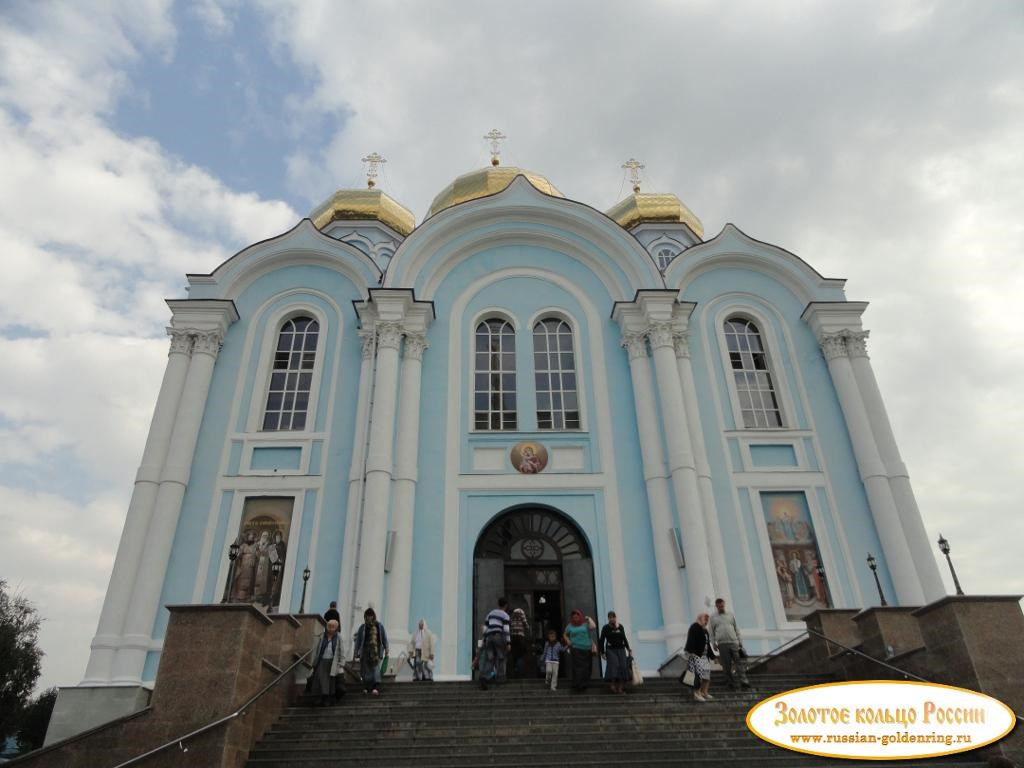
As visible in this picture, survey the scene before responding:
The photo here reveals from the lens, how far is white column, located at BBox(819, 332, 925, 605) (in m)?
14.6

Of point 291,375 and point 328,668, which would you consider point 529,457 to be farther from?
point 328,668

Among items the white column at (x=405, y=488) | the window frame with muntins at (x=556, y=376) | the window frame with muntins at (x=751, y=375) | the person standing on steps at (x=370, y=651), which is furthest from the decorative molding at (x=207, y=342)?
the window frame with muntins at (x=751, y=375)

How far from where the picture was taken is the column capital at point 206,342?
55.9ft

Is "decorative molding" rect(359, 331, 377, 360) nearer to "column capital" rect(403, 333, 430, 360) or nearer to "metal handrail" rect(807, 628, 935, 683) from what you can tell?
"column capital" rect(403, 333, 430, 360)

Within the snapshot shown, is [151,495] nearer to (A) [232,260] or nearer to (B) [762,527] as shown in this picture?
(A) [232,260]

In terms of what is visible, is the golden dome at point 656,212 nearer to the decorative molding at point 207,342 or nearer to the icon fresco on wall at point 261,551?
the decorative molding at point 207,342

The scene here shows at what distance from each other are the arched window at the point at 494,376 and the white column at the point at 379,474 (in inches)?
79.2

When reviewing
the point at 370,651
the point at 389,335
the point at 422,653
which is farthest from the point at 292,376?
the point at 370,651

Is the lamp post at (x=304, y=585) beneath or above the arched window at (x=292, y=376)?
beneath

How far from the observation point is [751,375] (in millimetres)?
17938

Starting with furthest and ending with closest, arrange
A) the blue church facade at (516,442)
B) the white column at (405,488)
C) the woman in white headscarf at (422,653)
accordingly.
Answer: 1. the blue church facade at (516,442)
2. the white column at (405,488)
3. the woman in white headscarf at (422,653)

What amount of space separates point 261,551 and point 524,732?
27.2 feet

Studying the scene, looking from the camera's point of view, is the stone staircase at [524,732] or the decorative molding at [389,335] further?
the decorative molding at [389,335]

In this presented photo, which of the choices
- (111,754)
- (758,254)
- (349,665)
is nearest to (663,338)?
(758,254)
